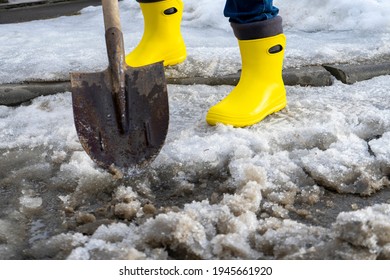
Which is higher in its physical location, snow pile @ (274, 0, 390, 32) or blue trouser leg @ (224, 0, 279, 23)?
blue trouser leg @ (224, 0, 279, 23)

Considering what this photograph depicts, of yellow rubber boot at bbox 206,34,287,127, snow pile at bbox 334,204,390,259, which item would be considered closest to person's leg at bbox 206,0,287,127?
yellow rubber boot at bbox 206,34,287,127

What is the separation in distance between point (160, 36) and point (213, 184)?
125cm

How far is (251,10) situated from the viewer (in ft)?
6.86

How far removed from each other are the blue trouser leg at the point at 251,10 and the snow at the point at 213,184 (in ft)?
Result: 1.25

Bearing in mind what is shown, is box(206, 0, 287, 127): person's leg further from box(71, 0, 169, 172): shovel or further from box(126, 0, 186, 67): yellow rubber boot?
box(126, 0, 186, 67): yellow rubber boot

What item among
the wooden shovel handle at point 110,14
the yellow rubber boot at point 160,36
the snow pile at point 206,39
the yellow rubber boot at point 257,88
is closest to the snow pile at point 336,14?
the snow pile at point 206,39

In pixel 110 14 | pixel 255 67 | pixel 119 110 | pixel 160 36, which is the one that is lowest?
pixel 160 36

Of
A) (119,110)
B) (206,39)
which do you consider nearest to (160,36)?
(206,39)

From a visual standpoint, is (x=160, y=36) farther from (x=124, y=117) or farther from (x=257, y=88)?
(x=124, y=117)

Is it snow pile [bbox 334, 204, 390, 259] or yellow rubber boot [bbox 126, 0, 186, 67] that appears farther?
yellow rubber boot [bbox 126, 0, 186, 67]

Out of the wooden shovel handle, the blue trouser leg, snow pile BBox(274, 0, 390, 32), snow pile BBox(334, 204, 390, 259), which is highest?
the wooden shovel handle

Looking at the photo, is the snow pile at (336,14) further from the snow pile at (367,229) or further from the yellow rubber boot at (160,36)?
the snow pile at (367,229)

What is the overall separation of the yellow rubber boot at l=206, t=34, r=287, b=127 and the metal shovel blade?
0.32 metres

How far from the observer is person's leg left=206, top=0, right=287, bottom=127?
2080 mm
